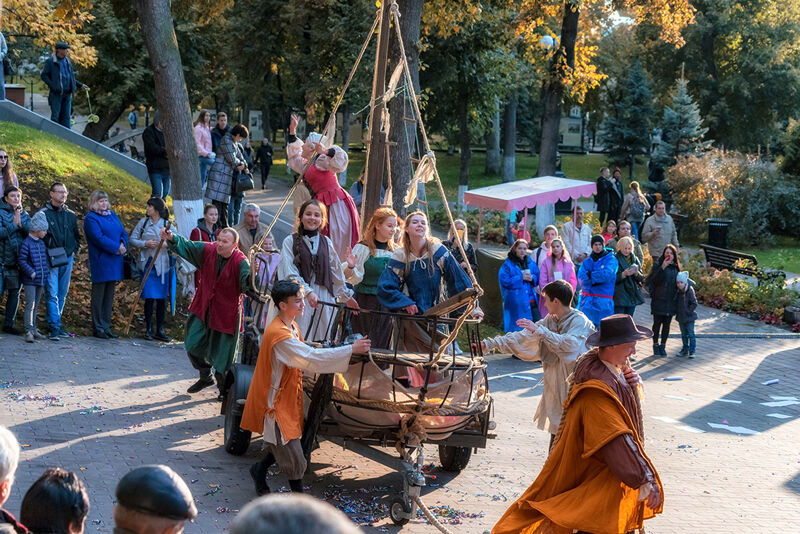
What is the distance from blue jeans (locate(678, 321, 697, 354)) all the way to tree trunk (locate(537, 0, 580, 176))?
10823mm

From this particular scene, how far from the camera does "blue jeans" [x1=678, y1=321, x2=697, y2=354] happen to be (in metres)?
15.0

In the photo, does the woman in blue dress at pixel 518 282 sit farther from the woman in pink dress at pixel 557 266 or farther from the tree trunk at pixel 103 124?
the tree trunk at pixel 103 124

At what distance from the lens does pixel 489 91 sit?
32.2 meters

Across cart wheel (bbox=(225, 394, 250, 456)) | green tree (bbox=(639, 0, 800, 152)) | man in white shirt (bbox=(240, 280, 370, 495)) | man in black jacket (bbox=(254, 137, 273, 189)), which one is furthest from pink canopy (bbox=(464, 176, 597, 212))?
green tree (bbox=(639, 0, 800, 152))

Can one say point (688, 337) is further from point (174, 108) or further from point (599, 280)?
point (174, 108)

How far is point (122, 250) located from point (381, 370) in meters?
6.13

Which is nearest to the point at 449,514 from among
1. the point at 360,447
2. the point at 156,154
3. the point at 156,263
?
the point at 360,447

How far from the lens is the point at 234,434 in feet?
28.2

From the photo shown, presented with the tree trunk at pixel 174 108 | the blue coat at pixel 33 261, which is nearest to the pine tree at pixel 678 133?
the tree trunk at pixel 174 108

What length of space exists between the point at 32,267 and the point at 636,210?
1452cm

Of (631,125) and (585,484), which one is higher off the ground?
(631,125)

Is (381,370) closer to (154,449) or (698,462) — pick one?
(154,449)

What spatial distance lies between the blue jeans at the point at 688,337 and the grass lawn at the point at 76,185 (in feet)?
24.7

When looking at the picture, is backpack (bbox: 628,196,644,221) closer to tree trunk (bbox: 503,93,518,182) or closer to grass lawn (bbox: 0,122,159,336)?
grass lawn (bbox: 0,122,159,336)
